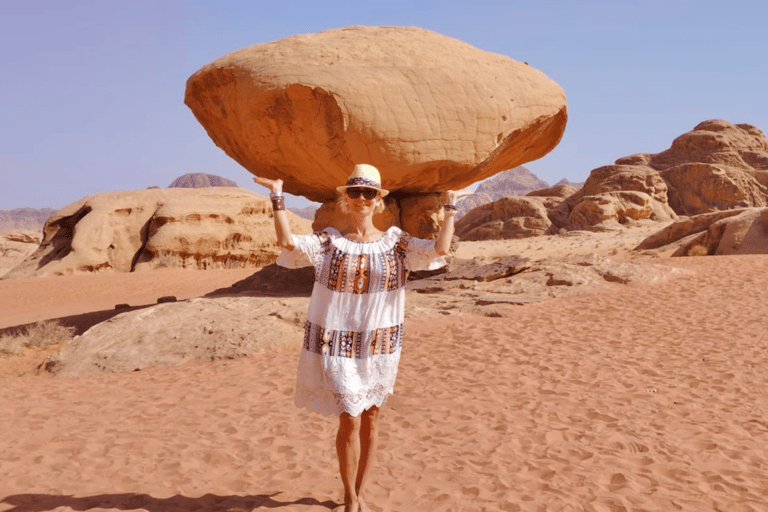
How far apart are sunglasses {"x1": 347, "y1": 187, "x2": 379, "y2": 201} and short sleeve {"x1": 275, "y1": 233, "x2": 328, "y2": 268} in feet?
0.81

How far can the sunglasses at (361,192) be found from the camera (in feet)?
9.52

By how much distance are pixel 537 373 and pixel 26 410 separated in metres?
4.64

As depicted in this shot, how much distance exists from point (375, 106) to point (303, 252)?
597cm

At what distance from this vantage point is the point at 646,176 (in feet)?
84.0

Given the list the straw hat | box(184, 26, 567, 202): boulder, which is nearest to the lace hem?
the straw hat

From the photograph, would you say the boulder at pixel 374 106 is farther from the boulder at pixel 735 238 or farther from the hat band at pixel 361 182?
the boulder at pixel 735 238

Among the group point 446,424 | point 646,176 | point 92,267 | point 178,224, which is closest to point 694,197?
point 646,176

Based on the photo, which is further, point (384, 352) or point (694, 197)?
point (694, 197)

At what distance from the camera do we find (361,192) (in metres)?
2.91

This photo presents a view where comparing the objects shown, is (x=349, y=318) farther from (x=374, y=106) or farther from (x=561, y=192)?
(x=561, y=192)

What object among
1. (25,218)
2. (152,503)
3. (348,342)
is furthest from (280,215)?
(25,218)

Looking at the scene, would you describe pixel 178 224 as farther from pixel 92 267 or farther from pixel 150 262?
pixel 92 267

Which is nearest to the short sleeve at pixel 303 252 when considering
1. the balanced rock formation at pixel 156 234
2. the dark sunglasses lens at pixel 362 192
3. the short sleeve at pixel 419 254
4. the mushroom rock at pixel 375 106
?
the dark sunglasses lens at pixel 362 192

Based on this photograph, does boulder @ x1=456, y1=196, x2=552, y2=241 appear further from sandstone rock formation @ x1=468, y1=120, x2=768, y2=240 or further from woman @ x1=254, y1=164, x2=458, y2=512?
woman @ x1=254, y1=164, x2=458, y2=512
